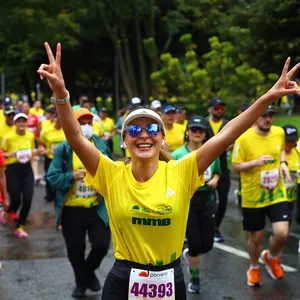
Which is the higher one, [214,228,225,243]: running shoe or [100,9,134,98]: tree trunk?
[100,9,134,98]: tree trunk

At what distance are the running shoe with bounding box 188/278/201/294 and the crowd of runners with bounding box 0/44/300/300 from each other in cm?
1

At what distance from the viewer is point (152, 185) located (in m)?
3.89

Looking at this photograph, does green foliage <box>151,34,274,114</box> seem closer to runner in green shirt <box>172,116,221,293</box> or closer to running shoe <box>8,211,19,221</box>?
running shoe <box>8,211,19,221</box>

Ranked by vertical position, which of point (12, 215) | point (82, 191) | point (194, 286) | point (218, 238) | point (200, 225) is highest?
point (82, 191)

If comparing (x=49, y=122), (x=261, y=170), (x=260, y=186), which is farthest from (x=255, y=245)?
(x=49, y=122)

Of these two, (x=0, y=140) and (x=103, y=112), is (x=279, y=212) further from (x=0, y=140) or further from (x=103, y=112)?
(x=103, y=112)

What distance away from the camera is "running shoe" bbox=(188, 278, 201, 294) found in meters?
6.86

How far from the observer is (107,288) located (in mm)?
3977

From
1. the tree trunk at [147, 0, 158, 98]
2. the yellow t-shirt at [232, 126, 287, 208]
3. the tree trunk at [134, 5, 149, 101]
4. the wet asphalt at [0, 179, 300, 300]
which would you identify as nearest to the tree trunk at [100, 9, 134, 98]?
the tree trunk at [134, 5, 149, 101]

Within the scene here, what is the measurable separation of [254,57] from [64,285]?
496 inches

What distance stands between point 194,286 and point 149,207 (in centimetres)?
328

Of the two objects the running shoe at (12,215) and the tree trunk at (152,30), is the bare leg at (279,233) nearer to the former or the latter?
the running shoe at (12,215)

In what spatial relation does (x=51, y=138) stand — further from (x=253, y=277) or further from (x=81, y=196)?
(x=253, y=277)

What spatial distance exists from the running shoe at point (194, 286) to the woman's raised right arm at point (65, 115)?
10.7 ft
